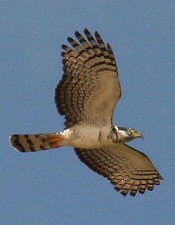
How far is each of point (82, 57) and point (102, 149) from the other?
90.8 inches

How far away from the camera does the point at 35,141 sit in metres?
20.7

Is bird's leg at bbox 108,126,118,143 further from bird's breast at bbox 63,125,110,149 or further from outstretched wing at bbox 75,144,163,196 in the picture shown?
outstretched wing at bbox 75,144,163,196

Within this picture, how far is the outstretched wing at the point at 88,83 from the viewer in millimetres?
20312

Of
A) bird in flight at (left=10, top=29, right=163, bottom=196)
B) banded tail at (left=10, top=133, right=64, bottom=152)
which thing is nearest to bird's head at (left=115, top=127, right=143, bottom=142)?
bird in flight at (left=10, top=29, right=163, bottom=196)

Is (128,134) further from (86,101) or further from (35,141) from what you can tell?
(35,141)

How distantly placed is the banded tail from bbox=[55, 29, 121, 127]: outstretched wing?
386mm

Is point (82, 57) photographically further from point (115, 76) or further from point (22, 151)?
point (22, 151)

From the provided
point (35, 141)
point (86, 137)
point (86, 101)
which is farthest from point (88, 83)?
point (35, 141)

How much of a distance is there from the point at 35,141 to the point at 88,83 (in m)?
1.45

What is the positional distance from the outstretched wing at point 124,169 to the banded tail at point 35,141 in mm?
1261

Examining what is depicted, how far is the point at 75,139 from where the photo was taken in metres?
20.7

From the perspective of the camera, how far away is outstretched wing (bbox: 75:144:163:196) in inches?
865

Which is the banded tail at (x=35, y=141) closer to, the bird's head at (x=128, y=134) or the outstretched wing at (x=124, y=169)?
the bird's head at (x=128, y=134)

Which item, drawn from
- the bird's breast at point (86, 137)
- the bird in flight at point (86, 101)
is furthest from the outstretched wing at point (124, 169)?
the bird's breast at point (86, 137)
